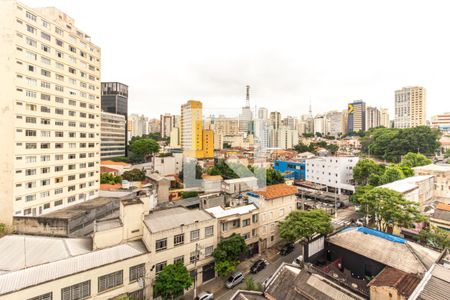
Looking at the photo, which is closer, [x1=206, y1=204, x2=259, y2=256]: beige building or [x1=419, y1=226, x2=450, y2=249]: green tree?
[x1=419, y1=226, x2=450, y2=249]: green tree

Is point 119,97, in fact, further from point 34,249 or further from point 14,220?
point 34,249

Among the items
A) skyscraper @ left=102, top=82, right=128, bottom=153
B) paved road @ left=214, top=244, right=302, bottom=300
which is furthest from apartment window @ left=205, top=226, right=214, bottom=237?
skyscraper @ left=102, top=82, right=128, bottom=153

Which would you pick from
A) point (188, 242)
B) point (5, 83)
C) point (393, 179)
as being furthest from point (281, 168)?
point (5, 83)

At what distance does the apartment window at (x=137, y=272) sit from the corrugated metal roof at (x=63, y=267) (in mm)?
→ 817

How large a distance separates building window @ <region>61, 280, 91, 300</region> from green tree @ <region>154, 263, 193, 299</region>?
386 cm

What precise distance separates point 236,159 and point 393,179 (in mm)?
29913

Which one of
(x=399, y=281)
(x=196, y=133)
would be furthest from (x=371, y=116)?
(x=399, y=281)

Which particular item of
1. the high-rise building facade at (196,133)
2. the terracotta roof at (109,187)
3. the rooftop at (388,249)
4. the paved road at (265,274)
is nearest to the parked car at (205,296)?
the paved road at (265,274)

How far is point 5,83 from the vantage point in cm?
2123

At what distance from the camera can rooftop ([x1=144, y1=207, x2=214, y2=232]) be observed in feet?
52.1

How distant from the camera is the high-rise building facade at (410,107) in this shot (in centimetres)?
10056

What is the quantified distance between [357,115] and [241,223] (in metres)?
136

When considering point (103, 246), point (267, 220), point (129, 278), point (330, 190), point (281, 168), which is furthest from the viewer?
point (281, 168)

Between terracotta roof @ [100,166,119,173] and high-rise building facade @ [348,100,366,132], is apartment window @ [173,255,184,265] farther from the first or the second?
high-rise building facade @ [348,100,366,132]
